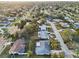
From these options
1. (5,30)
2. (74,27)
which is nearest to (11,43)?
(5,30)

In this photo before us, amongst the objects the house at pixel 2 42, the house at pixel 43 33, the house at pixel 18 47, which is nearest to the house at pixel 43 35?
the house at pixel 43 33

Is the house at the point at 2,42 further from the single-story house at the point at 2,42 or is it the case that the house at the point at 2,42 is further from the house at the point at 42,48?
the house at the point at 42,48

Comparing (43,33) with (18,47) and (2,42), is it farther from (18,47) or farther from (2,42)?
(2,42)

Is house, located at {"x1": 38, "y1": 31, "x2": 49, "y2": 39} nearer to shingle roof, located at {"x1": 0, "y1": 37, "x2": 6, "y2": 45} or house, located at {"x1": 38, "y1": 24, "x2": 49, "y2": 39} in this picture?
house, located at {"x1": 38, "y1": 24, "x2": 49, "y2": 39}

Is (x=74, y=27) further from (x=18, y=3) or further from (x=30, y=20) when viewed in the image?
(x=18, y=3)

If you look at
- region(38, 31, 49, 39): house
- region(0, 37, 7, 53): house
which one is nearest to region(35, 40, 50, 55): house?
region(38, 31, 49, 39): house
